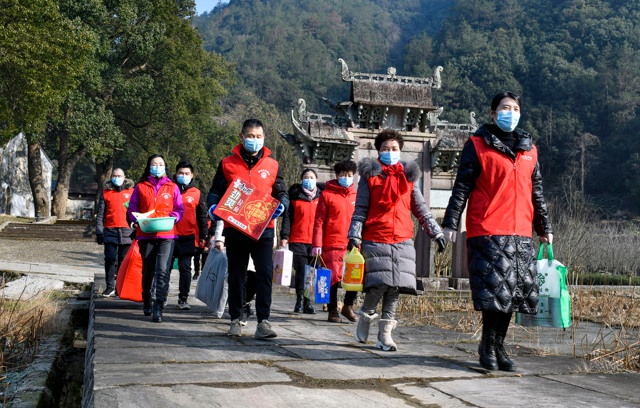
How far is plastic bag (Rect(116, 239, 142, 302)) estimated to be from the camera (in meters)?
7.34

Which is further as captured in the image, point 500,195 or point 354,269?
point 354,269

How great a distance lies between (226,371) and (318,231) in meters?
3.96

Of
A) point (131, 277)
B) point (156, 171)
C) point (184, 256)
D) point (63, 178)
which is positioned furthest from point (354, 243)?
point (63, 178)

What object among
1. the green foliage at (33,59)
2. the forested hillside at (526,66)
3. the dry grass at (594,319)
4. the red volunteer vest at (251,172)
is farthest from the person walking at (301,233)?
the forested hillside at (526,66)

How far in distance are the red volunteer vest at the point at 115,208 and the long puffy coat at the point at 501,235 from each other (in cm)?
598

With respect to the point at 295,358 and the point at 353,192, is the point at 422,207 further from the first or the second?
the point at 353,192

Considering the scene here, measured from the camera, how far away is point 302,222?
838cm

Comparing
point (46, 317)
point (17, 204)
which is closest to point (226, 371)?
point (46, 317)

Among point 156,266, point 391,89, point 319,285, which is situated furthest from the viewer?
point 391,89

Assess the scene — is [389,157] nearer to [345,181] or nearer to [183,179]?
[345,181]

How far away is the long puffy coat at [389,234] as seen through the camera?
5.18m

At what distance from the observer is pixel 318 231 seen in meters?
7.75

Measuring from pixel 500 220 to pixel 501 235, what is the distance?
10cm

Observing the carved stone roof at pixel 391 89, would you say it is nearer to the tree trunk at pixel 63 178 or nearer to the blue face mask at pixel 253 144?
the tree trunk at pixel 63 178
